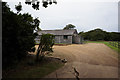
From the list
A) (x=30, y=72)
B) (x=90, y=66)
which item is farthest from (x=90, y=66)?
(x=30, y=72)

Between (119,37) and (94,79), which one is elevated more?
(119,37)

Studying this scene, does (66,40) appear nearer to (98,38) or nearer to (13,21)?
(13,21)

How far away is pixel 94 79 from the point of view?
8.48 feet

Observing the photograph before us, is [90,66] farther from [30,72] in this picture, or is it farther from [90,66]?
[30,72]

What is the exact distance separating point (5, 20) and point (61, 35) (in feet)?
63.4

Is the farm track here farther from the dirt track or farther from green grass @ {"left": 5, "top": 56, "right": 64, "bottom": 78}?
green grass @ {"left": 5, "top": 56, "right": 64, "bottom": 78}

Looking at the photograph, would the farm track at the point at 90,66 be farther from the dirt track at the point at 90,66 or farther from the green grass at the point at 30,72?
the green grass at the point at 30,72

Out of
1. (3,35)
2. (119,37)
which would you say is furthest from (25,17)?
(119,37)


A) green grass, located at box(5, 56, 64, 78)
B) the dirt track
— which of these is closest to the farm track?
the dirt track

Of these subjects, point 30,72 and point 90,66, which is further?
point 90,66

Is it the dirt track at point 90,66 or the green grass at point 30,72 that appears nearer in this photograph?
the green grass at point 30,72

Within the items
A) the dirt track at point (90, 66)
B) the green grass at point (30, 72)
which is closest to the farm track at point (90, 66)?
the dirt track at point (90, 66)

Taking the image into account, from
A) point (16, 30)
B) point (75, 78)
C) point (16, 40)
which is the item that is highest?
point (16, 30)

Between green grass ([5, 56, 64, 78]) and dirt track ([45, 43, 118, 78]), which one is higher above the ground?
green grass ([5, 56, 64, 78])
